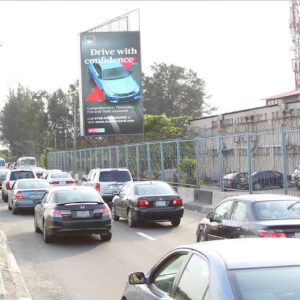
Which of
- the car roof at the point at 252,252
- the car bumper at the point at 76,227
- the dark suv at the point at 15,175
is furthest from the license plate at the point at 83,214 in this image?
the dark suv at the point at 15,175

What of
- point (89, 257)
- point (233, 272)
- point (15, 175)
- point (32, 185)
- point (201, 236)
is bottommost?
point (89, 257)

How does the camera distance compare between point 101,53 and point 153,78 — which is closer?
point 101,53

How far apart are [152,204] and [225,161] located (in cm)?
609

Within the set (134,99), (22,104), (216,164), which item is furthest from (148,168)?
(22,104)

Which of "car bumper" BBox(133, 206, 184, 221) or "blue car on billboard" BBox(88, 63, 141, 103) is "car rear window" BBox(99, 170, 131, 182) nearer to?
"car bumper" BBox(133, 206, 184, 221)

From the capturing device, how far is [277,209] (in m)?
10.2

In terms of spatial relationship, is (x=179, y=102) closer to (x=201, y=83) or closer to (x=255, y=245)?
(x=201, y=83)

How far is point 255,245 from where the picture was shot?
4582 mm

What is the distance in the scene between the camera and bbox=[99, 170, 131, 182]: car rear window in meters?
25.5

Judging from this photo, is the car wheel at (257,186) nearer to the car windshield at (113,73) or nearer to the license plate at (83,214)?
the license plate at (83,214)

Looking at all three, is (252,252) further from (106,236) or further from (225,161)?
(225,161)

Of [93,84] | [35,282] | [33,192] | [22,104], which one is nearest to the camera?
[35,282]

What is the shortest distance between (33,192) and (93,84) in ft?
73.9

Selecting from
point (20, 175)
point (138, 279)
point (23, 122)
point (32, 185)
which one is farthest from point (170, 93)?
point (138, 279)
